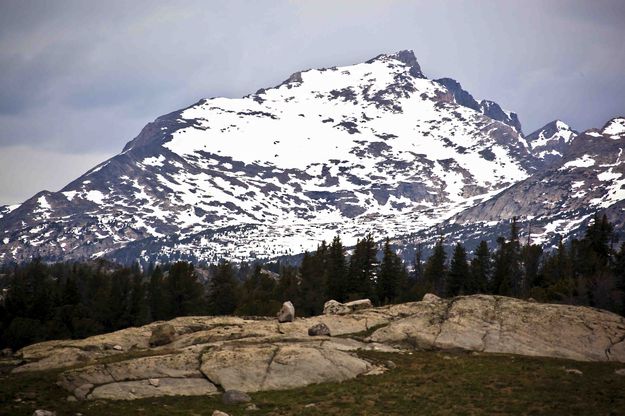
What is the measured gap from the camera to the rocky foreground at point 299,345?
4600 centimetres

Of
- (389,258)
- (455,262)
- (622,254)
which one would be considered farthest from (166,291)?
(622,254)

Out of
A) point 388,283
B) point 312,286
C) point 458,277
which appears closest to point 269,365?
point 312,286

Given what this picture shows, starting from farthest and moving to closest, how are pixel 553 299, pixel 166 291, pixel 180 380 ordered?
1. pixel 166 291
2. pixel 553 299
3. pixel 180 380

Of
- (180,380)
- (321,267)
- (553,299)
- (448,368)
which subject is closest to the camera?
(180,380)

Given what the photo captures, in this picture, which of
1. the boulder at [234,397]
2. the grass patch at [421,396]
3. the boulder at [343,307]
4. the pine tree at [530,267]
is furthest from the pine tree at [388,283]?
the boulder at [234,397]

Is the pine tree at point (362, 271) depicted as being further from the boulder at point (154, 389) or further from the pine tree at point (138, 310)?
the boulder at point (154, 389)

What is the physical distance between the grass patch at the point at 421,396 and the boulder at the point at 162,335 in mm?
12549

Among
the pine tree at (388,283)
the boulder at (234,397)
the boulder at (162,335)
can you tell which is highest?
the pine tree at (388,283)

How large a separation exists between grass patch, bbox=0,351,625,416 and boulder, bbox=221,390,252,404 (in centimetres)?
Answer: 63

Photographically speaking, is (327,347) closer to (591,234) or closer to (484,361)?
(484,361)

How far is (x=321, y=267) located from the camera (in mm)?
132875

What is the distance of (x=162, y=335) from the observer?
61.2 m

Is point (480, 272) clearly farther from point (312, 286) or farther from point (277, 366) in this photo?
point (277, 366)

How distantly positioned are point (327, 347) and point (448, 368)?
10414 millimetres
